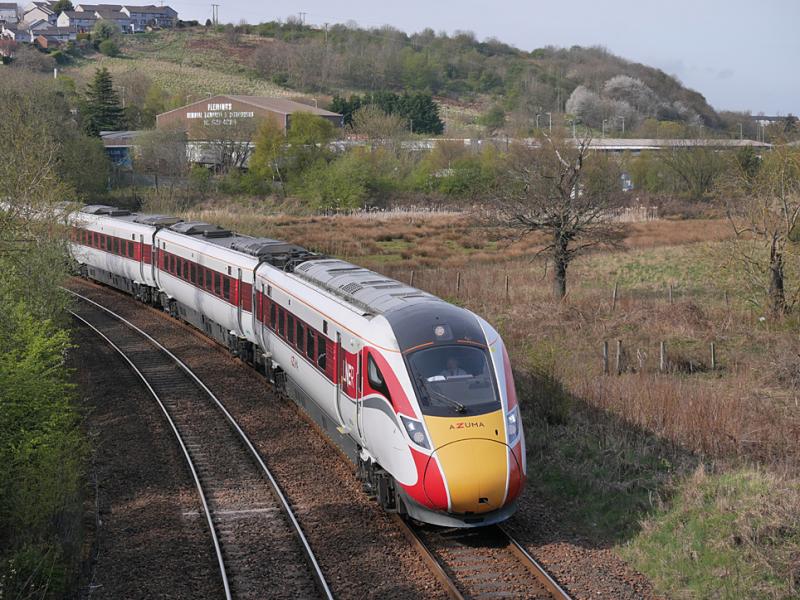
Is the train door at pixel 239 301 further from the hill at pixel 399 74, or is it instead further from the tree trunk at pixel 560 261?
the hill at pixel 399 74

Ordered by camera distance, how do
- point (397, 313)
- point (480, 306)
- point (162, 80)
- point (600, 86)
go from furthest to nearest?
1. point (600, 86)
2. point (162, 80)
3. point (480, 306)
4. point (397, 313)

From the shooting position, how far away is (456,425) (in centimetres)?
1080

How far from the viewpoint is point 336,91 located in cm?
Result: 14575

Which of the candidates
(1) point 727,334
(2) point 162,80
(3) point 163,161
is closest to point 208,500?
(1) point 727,334

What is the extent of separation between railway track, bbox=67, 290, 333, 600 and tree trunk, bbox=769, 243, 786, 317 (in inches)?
669

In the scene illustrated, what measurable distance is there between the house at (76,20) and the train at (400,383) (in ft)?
599

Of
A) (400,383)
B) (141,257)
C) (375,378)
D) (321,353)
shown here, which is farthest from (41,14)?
(400,383)

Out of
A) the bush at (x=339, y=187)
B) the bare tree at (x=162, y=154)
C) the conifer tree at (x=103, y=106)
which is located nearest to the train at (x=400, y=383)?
the bush at (x=339, y=187)

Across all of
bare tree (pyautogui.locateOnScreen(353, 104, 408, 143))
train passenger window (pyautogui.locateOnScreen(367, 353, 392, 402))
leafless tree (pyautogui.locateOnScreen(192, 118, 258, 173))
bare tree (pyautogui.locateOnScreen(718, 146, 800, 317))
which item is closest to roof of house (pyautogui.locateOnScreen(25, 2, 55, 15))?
bare tree (pyautogui.locateOnScreen(353, 104, 408, 143))

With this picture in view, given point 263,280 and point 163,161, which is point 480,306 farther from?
point 163,161

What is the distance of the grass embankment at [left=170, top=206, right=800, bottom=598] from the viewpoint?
1051 cm

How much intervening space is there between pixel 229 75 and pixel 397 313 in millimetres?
134827

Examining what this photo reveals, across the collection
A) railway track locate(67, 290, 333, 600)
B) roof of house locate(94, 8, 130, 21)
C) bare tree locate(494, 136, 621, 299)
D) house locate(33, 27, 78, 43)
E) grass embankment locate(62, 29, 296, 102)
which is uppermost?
roof of house locate(94, 8, 130, 21)

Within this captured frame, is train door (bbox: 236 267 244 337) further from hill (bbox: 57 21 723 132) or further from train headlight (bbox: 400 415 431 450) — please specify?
hill (bbox: 57 21 723 132)
